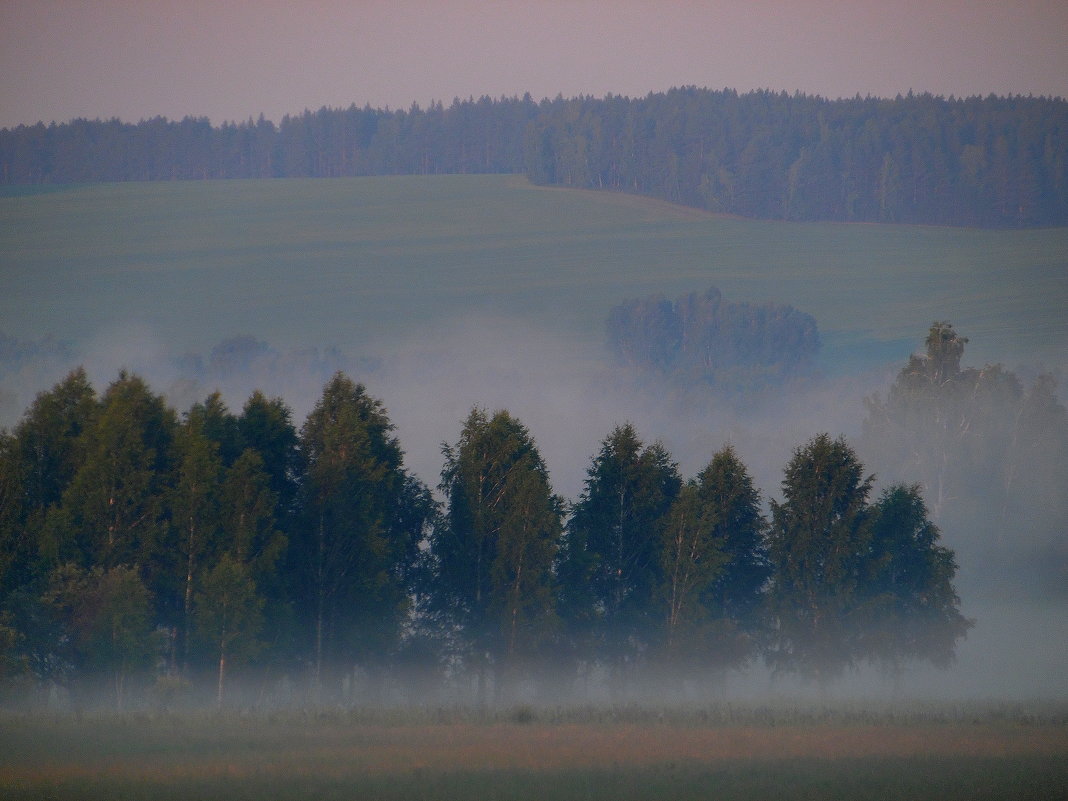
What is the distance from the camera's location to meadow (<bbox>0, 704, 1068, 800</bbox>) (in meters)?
27.1

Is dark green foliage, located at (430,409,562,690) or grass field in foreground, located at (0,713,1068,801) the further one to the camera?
dark green foliage, located at (430,409,562,690)

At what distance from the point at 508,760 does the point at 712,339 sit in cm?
15647

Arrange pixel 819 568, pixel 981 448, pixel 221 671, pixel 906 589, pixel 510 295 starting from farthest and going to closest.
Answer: pixel 510 295 < pixel 981 448 < pixel 906 589 < pixel 819 568 < pixel 221 671

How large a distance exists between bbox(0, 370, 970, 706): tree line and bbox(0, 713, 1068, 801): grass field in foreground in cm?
873

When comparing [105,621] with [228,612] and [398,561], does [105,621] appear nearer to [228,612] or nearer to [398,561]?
[228,612]

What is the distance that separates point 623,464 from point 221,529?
55.6 ft

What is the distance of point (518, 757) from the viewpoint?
→ 3027 centimetres

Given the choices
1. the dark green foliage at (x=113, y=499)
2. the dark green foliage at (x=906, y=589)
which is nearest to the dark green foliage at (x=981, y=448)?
the dark green foliage at (x=906, y=589)

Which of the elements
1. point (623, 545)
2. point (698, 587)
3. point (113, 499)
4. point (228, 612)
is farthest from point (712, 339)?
point (228, 612)

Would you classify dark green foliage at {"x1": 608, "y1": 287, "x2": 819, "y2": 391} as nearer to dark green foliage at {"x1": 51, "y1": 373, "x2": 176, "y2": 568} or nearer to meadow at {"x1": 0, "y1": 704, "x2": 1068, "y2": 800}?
dark green foliage at {"x1": 51, "y1": 373, "x2": 176, "y2": 568}

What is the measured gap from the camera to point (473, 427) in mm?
50094

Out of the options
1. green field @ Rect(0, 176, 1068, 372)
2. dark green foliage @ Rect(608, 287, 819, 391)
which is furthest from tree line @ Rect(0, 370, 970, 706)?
green field @ Rect(0, 176, 1068, 372)

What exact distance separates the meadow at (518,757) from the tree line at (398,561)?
7.96 meters

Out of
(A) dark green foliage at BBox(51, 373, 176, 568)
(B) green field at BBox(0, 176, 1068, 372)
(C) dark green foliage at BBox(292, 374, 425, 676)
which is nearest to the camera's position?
(A) dark green foliage at BBox(51, 373, 176, 568)
